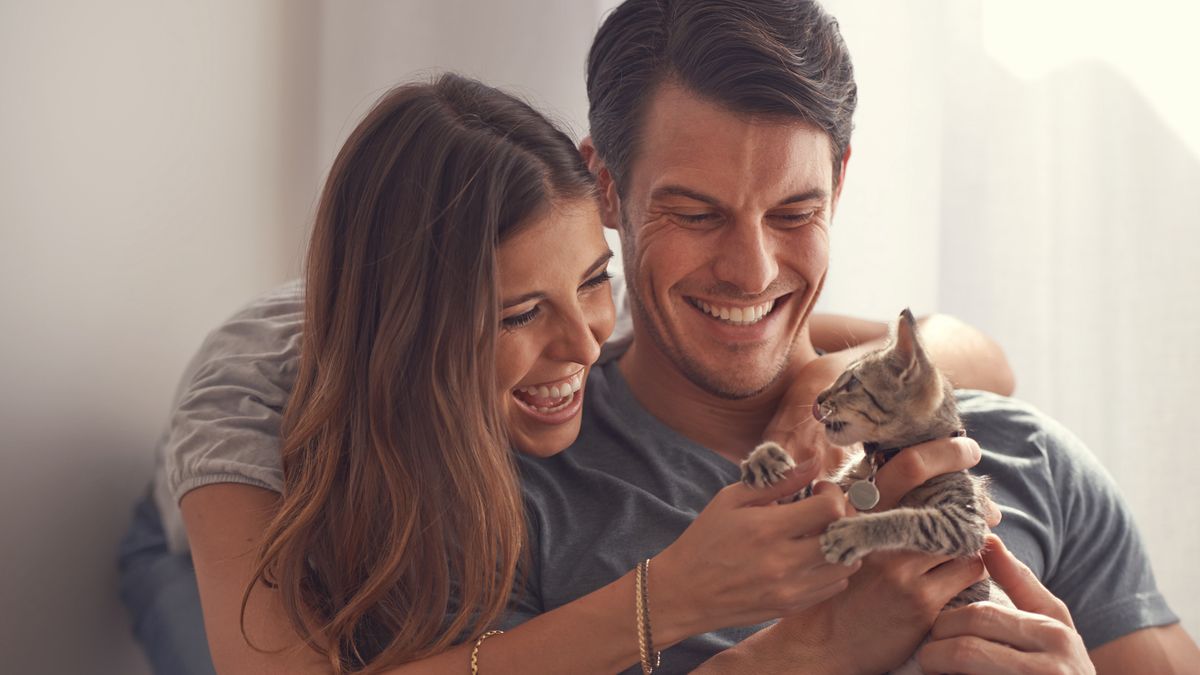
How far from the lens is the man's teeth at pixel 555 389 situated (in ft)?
5.21

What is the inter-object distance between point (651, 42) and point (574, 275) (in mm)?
494

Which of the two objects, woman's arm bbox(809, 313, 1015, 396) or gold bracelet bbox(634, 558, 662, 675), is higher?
woman's arm bbox(809, 313, 1015, 396)

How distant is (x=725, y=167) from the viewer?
5.31 feet

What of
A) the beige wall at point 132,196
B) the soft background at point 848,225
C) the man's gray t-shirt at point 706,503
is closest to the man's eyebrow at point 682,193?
the man's gray t-shirt at point 706,503

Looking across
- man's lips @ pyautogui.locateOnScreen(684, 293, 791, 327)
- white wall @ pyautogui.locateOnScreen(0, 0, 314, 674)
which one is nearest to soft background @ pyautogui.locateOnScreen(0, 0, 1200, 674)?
white wall @ pyautogui.locateOnScreen(0, 0, 314, 674)

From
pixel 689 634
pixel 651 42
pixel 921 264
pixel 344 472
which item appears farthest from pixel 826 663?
Answer: pixel 921 264

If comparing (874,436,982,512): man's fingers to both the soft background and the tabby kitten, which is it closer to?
the tabby kitten

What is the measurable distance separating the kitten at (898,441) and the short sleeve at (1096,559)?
0.51 m

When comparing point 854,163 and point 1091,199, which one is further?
point 854,163

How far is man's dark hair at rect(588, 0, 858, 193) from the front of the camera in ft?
5.40

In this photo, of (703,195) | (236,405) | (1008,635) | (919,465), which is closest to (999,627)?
(1008,635)

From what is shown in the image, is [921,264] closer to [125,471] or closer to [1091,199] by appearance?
[1091,199]

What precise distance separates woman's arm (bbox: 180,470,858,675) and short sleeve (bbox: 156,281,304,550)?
0.03m

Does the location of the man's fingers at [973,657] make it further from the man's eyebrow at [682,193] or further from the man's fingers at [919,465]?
the man's eyebrow at [682,193]
